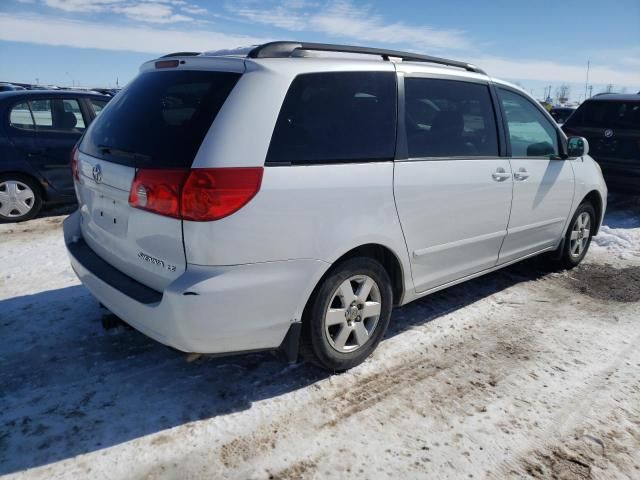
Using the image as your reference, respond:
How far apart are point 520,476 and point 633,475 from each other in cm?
54

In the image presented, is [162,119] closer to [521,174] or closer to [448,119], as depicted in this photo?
[448,119]

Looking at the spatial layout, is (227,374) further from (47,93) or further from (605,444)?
(47,93)

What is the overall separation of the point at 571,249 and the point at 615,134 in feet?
12.3

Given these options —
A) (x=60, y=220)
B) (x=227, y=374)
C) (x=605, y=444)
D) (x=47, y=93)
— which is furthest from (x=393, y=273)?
(x=47, y=93)

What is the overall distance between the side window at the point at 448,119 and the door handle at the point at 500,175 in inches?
5.3

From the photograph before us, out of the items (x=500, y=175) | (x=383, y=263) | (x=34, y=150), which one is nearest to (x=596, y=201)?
(x=500, y=175)

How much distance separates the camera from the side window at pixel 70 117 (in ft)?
21.8

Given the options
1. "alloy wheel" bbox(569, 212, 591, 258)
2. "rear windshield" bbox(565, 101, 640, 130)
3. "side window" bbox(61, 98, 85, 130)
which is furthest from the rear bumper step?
"rear windshield" bbox(565, 101, 640, 130)

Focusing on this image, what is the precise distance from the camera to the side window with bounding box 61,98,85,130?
666 cm

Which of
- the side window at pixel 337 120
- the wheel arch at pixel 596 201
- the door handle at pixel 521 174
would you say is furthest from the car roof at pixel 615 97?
the side window at pixel 337 120

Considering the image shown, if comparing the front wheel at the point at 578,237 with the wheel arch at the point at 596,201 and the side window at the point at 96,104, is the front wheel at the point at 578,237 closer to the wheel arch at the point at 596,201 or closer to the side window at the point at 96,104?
the wheel arch at the point at 596,201

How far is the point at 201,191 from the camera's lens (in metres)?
2.32

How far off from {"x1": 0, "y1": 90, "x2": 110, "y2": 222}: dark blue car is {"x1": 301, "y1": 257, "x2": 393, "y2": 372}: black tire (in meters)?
5.01

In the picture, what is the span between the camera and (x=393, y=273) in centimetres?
330
